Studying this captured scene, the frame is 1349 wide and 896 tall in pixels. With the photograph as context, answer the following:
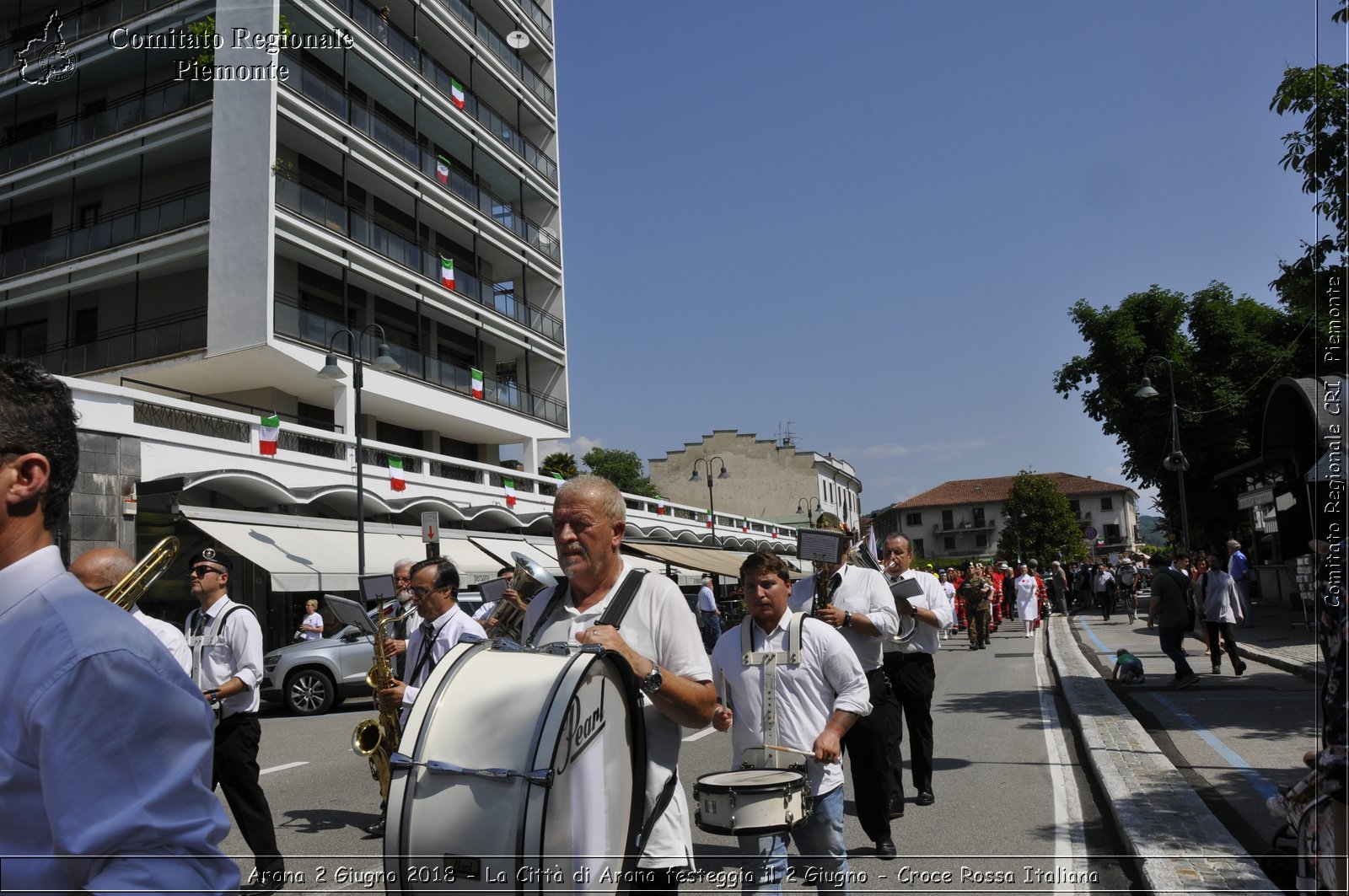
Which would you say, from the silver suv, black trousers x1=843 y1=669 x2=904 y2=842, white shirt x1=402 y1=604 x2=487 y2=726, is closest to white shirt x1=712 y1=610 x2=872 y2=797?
black trousers x1=843 y1=669 x2=904 y2=842

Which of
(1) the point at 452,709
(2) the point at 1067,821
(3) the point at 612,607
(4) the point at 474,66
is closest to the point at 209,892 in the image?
(1) the point at 452,709

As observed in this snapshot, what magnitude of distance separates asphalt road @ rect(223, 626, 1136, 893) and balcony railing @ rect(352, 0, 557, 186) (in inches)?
943

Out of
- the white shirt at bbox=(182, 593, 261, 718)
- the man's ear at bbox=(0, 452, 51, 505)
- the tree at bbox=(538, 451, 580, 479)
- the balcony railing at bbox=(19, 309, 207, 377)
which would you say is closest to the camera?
the man's ear at bbox=(0, 452, 51, 505)

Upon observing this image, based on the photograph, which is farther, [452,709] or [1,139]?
[1,139]

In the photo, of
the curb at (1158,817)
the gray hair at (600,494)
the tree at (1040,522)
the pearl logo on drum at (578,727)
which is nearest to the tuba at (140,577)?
the gray hair at (600,494)

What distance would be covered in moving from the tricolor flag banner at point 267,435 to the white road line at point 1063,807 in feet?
50.4

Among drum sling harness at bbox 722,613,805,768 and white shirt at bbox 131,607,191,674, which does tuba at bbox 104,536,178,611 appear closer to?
white shirt at bbox 131,607,191,674

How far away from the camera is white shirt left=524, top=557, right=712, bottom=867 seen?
307 cm

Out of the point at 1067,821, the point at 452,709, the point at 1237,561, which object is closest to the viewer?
the point at 452,709

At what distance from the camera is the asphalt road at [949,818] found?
219 inches

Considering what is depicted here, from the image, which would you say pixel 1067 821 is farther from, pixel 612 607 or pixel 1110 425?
pixel 1110 425

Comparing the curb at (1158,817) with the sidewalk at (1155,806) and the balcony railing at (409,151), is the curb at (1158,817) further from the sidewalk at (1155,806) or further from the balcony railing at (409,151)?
the balcony railing at (409,151)

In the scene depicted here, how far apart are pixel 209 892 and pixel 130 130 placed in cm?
2917

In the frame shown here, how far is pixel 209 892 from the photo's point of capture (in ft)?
4.82
